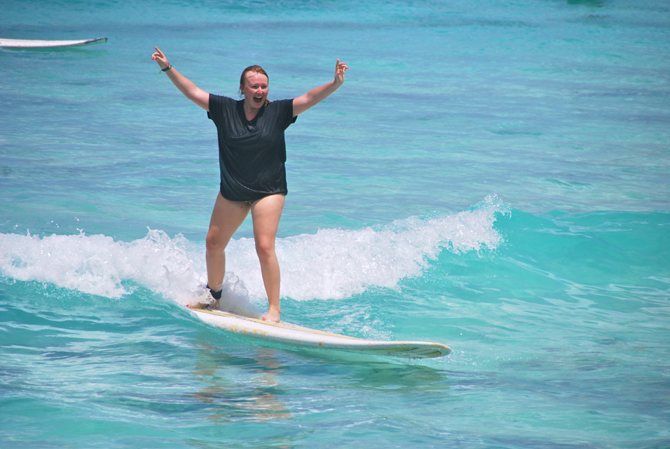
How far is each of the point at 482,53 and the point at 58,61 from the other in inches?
643

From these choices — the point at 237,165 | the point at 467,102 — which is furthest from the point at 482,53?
the point at 237,165

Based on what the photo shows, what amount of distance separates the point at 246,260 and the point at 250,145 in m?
2.87

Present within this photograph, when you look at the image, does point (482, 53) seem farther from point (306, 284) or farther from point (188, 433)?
point (188, 433)

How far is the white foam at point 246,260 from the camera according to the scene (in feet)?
21.5

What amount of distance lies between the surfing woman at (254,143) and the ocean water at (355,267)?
1.03 m

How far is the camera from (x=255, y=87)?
5074mm

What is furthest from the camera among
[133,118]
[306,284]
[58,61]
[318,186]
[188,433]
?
[58,61]

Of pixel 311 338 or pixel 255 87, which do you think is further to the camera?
pixel 311 338

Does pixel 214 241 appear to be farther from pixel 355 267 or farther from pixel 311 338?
pixel 355 267

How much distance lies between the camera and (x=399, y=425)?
13.5 feet

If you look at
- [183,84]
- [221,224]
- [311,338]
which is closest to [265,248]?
[221,224]

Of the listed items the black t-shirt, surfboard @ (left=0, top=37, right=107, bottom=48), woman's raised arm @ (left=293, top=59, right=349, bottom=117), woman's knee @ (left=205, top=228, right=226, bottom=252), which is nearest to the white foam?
Answer: woman's knee @ (left=205, top=228, right=226, bottom=252)

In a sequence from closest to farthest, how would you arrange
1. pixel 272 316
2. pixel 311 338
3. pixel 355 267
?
pixel 311 338 < pixel 272 316 < pixel 355 267

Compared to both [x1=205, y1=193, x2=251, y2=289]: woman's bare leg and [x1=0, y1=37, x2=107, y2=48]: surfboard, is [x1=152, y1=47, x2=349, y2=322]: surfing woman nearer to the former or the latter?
[x1=205, y1=193, x2=251, y2=289]: woman's bare leg
